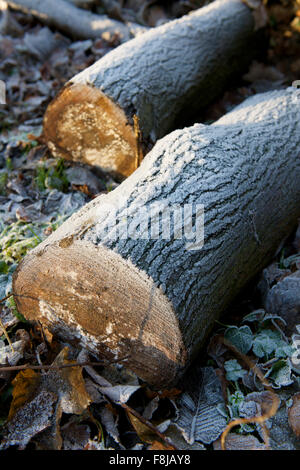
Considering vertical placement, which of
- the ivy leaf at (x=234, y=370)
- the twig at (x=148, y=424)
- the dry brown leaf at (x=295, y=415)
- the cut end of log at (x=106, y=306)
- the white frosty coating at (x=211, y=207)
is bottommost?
the twig at (x=148, y=424)

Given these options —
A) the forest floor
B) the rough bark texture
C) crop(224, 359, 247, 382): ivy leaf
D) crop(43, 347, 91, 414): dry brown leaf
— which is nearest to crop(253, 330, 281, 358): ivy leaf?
the forest floor

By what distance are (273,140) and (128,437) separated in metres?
1.72

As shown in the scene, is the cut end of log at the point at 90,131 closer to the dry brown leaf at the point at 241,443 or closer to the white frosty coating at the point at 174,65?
the white frosty coating at the point at 174,65

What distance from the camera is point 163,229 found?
171 centimetres

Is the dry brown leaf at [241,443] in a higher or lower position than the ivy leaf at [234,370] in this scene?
lower

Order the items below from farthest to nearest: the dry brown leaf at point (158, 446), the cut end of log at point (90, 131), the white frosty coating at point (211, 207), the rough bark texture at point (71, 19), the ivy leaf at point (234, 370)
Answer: the rough bark texture at point (71, 19)
the cut end of log at point (90, 131)
the ivy leaf at point (234, 370)
the white frosty coating at point (211, 207)
the dry brown leaf at point (158, 446)

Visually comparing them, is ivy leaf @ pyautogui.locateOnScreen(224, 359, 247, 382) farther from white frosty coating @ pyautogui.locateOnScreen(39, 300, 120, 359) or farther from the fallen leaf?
white frosty coating @ pyautogui.locateOnScreen(39, 300, 120, 359)

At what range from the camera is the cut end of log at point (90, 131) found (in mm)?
2666

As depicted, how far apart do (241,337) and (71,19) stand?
404cm

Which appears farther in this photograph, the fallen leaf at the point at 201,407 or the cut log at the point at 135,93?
the cut log at the point at 135,93

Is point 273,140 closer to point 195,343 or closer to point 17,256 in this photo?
point 195,343

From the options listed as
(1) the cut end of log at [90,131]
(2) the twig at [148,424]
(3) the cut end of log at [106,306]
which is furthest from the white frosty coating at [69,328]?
(1) the cut end of log at [90,131]

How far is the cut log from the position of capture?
8.77 feet

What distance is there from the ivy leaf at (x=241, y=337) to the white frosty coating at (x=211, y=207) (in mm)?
140
